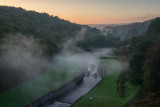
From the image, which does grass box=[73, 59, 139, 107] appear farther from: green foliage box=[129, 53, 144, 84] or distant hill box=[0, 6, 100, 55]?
distant hill box=[0, 6, 100, 55]

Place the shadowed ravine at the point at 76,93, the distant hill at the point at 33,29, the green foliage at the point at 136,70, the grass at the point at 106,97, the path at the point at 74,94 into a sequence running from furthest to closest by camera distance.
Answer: the distant hill at the point at 33,29
the green foliage at the point at 136,70
the shadowed ravine at the point at 76,93
the path at the point at 74,94
the grass at the point at 106,97

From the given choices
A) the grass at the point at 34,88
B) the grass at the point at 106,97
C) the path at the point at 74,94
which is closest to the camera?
the grass at the point at 34,88

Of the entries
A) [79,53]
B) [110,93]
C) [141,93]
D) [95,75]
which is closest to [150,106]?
[141,93]

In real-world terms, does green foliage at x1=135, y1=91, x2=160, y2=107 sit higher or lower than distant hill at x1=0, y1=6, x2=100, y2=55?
lower

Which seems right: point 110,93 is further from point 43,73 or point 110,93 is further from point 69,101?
point 43,73

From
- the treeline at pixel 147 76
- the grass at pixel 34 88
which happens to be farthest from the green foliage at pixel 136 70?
the grass at pixel 34 88

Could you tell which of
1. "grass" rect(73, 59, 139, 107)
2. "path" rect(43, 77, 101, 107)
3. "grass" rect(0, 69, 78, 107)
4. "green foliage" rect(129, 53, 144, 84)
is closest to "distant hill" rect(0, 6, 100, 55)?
"grass" rect(0, 69, 78, 107)

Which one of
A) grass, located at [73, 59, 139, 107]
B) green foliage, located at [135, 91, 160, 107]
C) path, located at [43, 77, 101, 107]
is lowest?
path, located at [43, 77, 101, 107]

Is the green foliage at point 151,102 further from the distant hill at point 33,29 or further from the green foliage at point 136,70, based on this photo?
the distant hill at point 33,29
